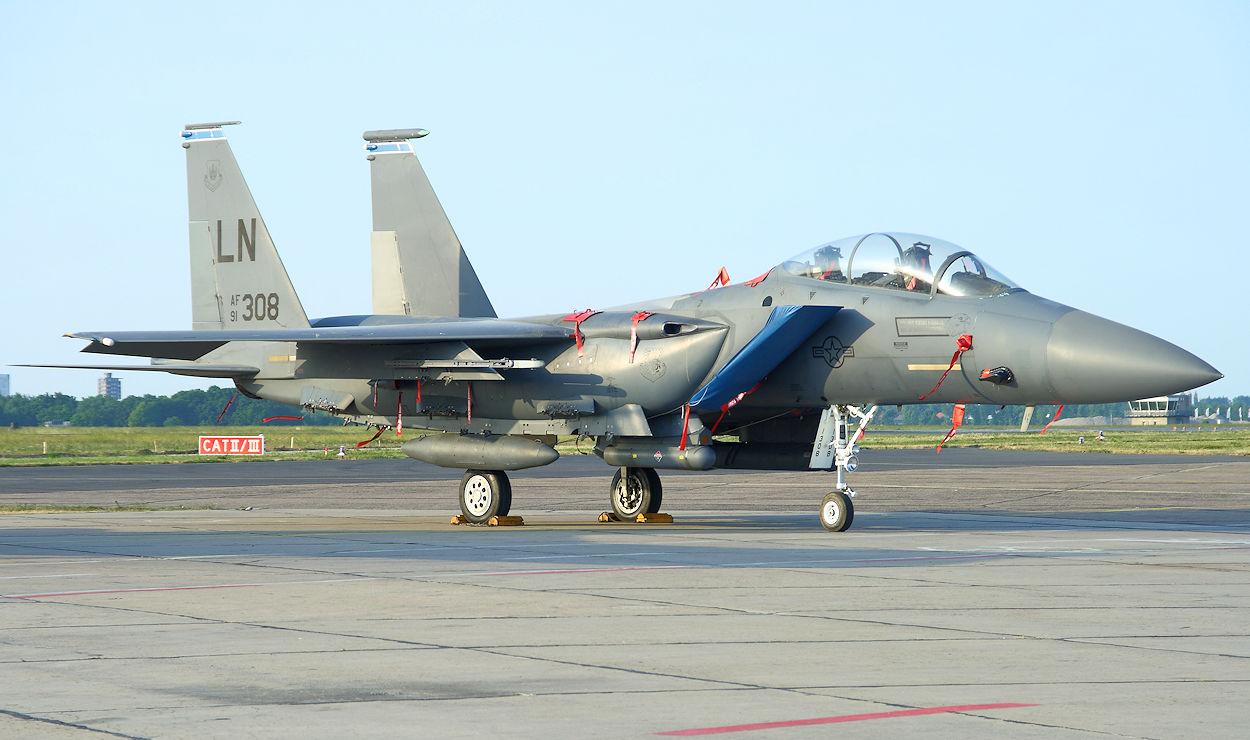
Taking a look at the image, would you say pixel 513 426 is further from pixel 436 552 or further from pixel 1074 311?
pixel 1074 311

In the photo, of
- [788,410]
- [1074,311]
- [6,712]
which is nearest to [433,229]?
[788,410]

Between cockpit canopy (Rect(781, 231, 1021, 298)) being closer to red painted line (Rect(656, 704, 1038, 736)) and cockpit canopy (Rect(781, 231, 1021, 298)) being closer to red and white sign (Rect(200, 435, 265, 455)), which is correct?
red painted line (Rect(656, 704, 1038, 736))

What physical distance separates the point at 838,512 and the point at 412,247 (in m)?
8.88

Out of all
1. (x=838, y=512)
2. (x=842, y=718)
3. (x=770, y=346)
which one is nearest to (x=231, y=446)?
(x=770, y=346)

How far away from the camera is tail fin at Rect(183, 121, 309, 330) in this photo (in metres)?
18.7

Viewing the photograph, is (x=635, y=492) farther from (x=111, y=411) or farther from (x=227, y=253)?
(x=111, y=411)

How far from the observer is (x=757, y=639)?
23.5 ft

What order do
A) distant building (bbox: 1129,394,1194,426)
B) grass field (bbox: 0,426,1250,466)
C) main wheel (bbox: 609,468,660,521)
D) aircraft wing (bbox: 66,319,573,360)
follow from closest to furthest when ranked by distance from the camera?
1. aircraft wing (bbox: 66,319,573,360)
2. main wheel (bbox: 609,468,660,521)
3. grass field (bbox: 0,426,1250,466)
4. distant building (bbox: 1129,394,1194,426)

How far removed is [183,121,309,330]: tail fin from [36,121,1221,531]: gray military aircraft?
0.03m

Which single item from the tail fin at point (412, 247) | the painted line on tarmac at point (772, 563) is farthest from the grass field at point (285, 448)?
the painted line on tarmac at point (772, 563)

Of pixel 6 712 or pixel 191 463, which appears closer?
pixel 6 712

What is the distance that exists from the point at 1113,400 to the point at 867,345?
108 inches

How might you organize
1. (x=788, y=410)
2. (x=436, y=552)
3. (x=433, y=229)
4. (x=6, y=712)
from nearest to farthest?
(x=6, y=712)
(x=436, y=552)
(x=788, y=410)
(x=433, y=229)

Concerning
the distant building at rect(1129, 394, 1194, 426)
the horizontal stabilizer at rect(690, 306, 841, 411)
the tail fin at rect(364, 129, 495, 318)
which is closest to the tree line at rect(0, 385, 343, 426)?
the distant building at rect(1129, 394, 1194, 426)
